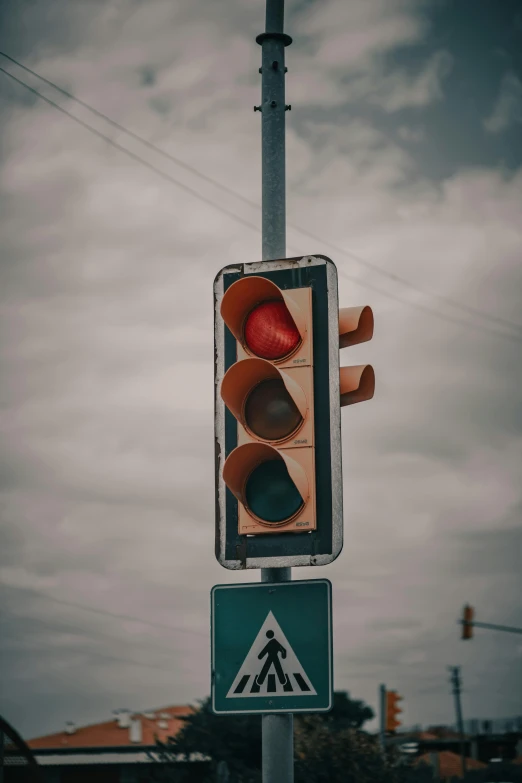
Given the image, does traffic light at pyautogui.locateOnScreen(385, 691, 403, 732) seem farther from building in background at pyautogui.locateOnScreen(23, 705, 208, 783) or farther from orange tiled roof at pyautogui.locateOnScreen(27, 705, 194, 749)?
orange tiled roof at pyautogui.locateOnScreen(27, 705, 194, 749)

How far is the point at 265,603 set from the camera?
4.73 m

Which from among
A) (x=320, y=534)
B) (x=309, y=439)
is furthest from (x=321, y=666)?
(x=309, y=439)

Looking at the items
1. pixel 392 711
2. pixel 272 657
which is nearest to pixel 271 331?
pixel 272 657

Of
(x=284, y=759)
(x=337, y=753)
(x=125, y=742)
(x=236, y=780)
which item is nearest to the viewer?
(x=284, y=759)

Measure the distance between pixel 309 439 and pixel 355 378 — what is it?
0.41 metres

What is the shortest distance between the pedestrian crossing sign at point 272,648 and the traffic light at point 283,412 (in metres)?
0.22

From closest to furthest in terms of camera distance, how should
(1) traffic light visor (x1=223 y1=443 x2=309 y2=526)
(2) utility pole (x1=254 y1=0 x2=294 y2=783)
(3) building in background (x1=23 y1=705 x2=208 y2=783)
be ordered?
(1) traffic light visor (x1=223 y1=443 x2=309 y2=526)
(2) utility pole (x1=254 y1=0 x2=294 y2=783)
(3) building in background (x1=23 y1=705 x2=208 y2=783)

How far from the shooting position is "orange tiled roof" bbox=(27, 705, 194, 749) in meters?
54.7

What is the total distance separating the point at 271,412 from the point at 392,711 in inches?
1124

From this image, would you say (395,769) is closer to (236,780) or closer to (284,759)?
(236,780)

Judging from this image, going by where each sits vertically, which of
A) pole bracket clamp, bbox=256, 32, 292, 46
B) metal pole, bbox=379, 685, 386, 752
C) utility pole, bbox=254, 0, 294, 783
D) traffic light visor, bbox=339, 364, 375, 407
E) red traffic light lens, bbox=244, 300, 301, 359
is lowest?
metal pole, bbox=379, 685, 386, 752

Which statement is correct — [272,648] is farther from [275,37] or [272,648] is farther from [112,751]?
[112,751]

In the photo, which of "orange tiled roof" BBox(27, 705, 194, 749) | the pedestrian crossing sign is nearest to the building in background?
"orange tiled roof" BBox(27, 705, 194, 749)

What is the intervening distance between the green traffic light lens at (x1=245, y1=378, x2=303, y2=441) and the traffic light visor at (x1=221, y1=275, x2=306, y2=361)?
150 millimetres
